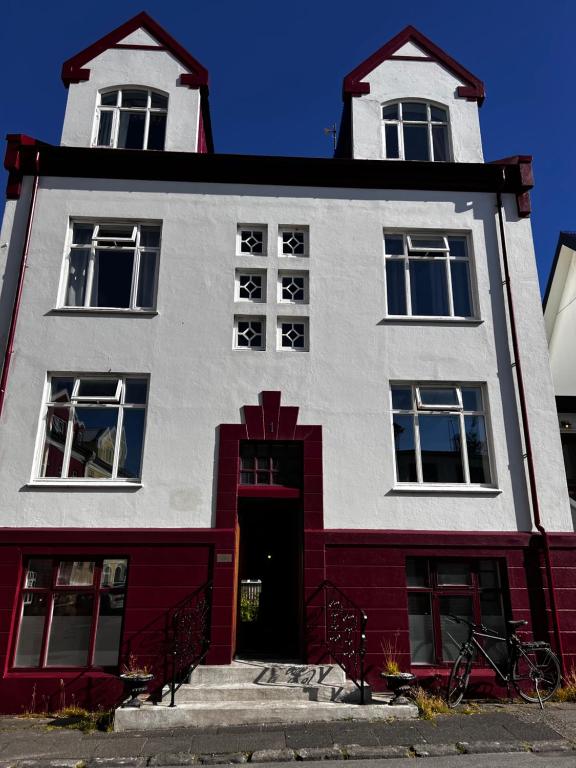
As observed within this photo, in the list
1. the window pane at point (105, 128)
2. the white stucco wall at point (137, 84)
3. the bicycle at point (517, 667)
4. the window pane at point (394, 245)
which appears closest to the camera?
the bicycle at point (517, 667)

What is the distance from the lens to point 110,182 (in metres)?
12.4

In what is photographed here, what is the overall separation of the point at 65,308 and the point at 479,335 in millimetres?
7626

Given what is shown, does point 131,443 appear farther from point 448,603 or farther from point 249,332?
point 448,603

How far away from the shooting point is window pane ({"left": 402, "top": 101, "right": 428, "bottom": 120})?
13.6 metres

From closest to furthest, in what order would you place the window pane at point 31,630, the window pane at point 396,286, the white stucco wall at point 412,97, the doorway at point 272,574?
the window pane at point 31,630
the doorway at point 272,574
the window pane at point 396,286
the white stucco wall at point 412,97

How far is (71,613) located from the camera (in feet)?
32.9

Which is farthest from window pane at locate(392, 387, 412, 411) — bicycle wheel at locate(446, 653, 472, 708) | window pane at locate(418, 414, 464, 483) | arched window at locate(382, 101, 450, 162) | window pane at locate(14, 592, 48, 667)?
window pane at locate(14, 592, 48, 667)

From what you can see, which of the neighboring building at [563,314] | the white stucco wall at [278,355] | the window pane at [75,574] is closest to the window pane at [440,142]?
the white stucco wall at [278,355]

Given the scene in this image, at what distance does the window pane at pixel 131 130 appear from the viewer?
13.0 meters

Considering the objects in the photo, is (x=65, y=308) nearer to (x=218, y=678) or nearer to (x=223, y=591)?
(x=223, y=591)

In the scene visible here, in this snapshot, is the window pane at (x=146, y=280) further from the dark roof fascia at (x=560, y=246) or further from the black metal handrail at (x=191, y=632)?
the dark roof fascia at (x=560, y=246)

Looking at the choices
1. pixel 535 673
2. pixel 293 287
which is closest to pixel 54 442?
pixel 293 287

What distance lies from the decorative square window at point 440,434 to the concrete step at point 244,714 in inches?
151

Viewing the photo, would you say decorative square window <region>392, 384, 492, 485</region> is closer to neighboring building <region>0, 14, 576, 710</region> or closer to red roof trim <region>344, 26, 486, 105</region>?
neighboring building <region>0, 14, 576, 710</region>
